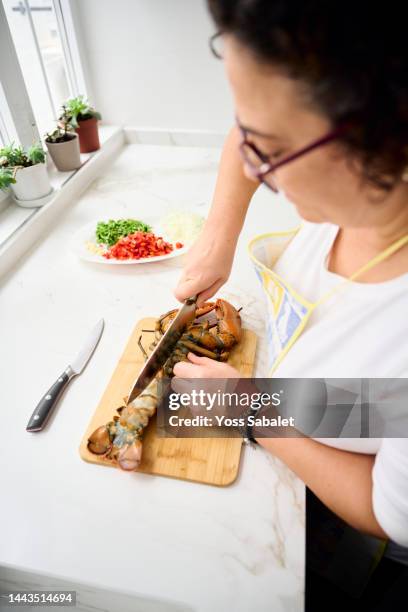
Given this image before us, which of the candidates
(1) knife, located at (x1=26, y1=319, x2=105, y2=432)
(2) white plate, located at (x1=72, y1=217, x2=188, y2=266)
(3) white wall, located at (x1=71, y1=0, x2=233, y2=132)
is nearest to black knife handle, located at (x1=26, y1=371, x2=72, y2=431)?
(1) knife, located at (x1=26, y1=319, x2=105, y2=432)

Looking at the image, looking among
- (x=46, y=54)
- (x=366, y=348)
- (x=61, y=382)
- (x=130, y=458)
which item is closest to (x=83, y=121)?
(x=46, y=54)

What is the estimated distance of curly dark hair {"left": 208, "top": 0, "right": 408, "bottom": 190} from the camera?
0.31m

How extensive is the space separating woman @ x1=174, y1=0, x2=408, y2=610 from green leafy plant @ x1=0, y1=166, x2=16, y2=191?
75cm

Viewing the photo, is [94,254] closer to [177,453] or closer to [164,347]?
[164,347]

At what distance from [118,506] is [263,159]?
0.62 metres

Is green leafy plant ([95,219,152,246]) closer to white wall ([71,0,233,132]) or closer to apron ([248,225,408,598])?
apron ([248,225,408,598])

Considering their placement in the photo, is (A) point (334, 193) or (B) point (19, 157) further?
(B) point (19, 157)

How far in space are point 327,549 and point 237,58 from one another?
3.44ft

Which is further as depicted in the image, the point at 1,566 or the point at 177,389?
the point at 177,389

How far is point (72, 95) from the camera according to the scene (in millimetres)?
1984

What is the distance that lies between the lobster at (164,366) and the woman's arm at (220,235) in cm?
6

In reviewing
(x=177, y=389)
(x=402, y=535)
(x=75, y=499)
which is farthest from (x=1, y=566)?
(x=402, y=535)

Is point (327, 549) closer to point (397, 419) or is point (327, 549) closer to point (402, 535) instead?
point (402, 535)

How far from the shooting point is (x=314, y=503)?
101cm
